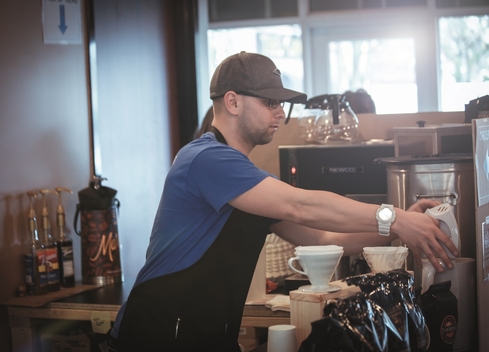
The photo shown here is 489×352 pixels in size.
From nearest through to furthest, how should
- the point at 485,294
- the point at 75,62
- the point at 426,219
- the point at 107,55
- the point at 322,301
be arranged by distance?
the point at 322,301 → the point at 426,219 → the point at 485,294 → the point at 75,62 → the point at 107,55

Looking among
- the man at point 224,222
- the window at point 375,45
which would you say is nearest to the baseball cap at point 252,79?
the man at point 224,222

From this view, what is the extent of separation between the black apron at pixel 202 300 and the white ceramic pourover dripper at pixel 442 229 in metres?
0.46

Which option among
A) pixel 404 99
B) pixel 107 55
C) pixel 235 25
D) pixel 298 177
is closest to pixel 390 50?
pixel 404 99

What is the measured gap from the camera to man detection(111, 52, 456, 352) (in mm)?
1702

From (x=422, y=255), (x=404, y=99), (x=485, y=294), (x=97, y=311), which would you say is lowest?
(x=97, y=311)

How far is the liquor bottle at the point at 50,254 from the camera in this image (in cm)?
271

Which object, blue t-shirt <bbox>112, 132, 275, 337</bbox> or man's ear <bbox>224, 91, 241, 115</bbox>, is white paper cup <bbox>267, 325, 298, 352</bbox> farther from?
man's ear <bbox>224, 91, 241, 115</bbox>

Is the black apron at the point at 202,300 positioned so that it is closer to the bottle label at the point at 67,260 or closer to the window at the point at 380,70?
the bottle label at the point at 67,260

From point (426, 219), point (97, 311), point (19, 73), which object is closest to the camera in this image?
point (426, 219)

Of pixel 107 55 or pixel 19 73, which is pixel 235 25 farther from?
pixel 19 73

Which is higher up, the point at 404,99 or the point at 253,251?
the point at 404,99

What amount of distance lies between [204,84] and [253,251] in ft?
13.4

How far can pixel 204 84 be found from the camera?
5.81m

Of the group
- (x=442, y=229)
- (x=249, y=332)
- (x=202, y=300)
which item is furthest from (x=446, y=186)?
(x=249, y=332)
